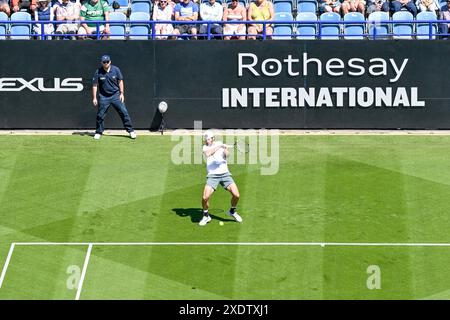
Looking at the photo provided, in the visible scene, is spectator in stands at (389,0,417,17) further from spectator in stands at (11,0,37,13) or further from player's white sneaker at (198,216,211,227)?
player's white sneaker at (198,216,211,227)

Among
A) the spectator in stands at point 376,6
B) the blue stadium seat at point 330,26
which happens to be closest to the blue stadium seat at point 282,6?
the blue stadium seat at point 330,26

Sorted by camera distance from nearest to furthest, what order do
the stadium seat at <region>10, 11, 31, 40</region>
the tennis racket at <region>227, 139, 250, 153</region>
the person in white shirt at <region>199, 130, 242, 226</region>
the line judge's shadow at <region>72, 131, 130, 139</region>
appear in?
the person in white shirt at <region>199, 130, 242, 226</region> → the tennis racket at <region>227, 139, 250, 153</region> → the line judge's shadow at <region>72, 131, 130, 139</region> → the stadium seat at <region>10, 11, 31, 40</region>

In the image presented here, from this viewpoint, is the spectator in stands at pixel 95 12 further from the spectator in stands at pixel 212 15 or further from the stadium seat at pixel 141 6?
the spectator in stands at pixel 212 15

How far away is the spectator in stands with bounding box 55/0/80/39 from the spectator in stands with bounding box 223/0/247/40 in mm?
3720

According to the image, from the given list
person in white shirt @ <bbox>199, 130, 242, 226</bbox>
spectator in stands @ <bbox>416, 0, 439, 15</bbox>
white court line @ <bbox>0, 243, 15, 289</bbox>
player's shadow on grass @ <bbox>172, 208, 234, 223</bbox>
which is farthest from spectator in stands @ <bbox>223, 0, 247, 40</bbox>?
white court line @ <bbox>0, 243, 15, 289</bbox>

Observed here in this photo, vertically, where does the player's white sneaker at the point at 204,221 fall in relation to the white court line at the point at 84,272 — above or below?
above

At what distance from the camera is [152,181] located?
29.3m

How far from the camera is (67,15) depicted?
3344 cm

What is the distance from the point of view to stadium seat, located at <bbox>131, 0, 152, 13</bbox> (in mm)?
34188

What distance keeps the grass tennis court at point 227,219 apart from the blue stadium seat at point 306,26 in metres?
2.67

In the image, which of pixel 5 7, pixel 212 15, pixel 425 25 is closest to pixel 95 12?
pixel 5 7

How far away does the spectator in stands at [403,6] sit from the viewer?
3409 cm

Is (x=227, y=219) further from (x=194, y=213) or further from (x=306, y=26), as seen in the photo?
(x=306, y=26)
